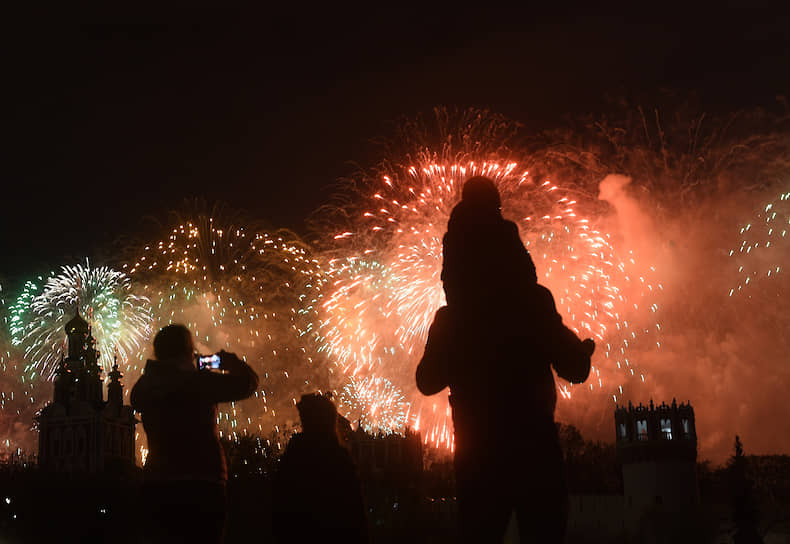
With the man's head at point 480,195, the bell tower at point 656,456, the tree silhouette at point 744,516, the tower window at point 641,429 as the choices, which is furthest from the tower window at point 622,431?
the man's head at point 480,195

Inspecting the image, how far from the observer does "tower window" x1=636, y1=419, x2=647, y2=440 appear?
80.4 meters

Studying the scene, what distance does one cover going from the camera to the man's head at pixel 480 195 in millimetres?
6273

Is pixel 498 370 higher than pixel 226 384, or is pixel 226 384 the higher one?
pixel 226 384

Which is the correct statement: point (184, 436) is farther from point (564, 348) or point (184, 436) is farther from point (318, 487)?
point (564, 348)

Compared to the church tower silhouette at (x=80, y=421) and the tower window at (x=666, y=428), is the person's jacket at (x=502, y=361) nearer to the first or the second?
the tower window at (x=666, y=428)

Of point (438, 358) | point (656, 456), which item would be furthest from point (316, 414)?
point (656, 456)

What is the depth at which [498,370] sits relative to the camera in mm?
5883

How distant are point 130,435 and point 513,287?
107008 mm

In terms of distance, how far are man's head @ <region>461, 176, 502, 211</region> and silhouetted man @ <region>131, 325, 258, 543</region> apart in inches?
98.1

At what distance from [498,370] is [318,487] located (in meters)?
2.25

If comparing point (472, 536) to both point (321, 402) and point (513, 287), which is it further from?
point (321, 402)

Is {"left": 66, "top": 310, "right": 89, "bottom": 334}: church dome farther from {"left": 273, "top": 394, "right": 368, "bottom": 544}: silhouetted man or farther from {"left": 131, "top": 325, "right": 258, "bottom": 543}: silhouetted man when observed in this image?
{"left": 273, "top": 394, "right": 368, "bottom": 544}: silhouetted man

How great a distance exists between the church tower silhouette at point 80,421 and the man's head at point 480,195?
9725 cm

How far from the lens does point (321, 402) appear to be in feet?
25.0
